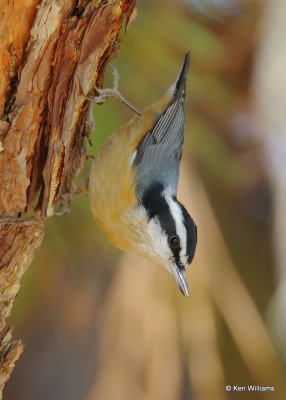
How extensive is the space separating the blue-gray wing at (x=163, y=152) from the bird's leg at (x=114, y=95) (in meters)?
0.11

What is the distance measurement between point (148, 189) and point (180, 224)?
135 mm

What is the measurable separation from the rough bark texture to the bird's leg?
5 centimetres

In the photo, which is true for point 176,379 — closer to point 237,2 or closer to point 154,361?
point 154,361

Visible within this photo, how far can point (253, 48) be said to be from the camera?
5.27 ft

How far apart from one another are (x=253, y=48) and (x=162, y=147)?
506mm

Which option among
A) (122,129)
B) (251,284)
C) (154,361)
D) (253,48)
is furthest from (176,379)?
(253,48)

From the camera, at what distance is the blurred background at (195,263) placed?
1511mm

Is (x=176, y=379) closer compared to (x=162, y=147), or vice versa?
(x=162, y=147)

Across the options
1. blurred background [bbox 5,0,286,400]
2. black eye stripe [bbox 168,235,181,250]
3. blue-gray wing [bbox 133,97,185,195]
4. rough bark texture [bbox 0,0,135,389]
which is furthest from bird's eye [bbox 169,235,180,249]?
blurred background [bbox 5,0,286,400]

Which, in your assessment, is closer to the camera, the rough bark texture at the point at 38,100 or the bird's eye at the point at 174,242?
the rough bark texture at the point at 38,100

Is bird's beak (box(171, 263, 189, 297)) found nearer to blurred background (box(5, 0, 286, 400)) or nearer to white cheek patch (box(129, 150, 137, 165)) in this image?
white cheek patch (box(129, 150, 137, 165))

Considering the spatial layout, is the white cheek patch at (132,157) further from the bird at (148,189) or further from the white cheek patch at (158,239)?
the white cheek patch at (158,239)
